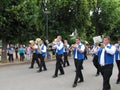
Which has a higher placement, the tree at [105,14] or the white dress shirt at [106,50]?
the tree at [105,14]

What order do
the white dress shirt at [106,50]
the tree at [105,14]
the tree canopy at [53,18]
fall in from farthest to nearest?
1. the tree at [105,14]
2. the tree canopy at [53,18]
3. the white dress shirt at [106,50]

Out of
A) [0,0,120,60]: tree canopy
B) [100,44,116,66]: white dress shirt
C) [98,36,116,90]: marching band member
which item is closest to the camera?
[100,44,116,66]: white dress shirt

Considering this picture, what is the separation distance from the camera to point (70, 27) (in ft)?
113

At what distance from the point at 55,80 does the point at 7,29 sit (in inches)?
A: 474

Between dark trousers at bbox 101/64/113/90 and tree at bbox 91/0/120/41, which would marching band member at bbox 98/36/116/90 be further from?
tree at bbox 91/0/120/41

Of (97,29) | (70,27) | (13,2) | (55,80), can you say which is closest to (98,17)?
(97,29)

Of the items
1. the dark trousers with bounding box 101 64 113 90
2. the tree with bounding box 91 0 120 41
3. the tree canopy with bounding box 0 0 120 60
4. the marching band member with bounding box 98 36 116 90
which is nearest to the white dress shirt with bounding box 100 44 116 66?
the marching band member with bounding box 98 36 116 90

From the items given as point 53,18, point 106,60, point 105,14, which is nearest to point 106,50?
point 106,60

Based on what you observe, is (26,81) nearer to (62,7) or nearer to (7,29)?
(7,29)

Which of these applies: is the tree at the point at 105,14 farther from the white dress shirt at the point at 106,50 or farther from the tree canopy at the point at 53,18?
the white dress shirt at the point at 106,50

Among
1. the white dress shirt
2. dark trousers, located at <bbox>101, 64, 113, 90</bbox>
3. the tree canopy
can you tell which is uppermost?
the tree canopy

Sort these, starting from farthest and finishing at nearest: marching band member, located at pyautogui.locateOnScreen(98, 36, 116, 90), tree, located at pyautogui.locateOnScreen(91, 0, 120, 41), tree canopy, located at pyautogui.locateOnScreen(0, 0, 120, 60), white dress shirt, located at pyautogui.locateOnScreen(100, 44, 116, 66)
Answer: tree, located at pyautogui.locateOnScreen(91, 0, 120, 41) → tree canopy, located at pyautogui.locateOnScreen(0, 0, 120, 60) → marching band member, located at pyautogui.locateOnScreen(98, 36, 116, 90) → white dress shirt, located at pyautogui.locateOnScreen(100, 44, 116, 66)

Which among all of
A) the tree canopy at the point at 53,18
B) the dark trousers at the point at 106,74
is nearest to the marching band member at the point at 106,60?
the dark trousers at the point at 106,74

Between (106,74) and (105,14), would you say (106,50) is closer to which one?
(106,74)
